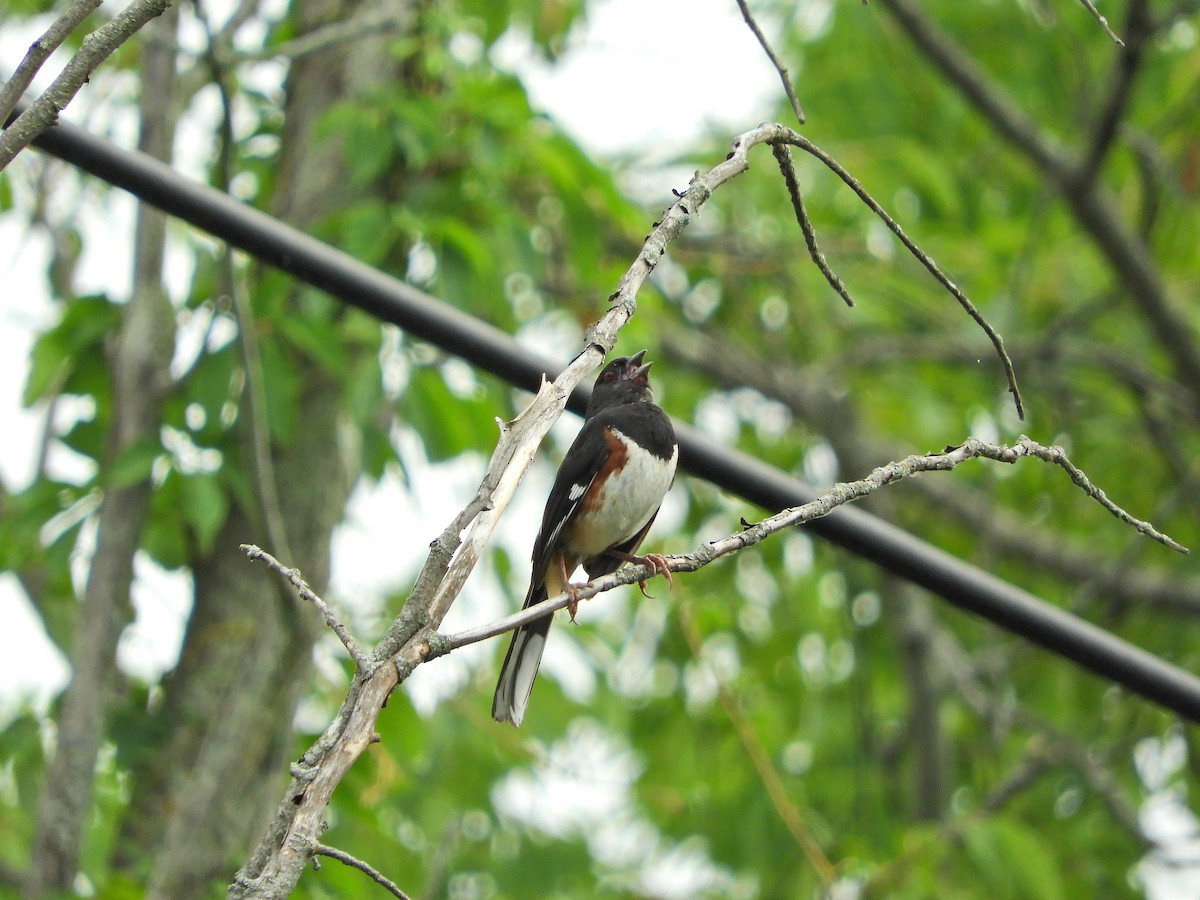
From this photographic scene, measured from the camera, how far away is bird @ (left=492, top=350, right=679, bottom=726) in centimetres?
318

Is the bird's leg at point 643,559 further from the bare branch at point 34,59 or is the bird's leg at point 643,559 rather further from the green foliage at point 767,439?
the bare branch at point 34,59

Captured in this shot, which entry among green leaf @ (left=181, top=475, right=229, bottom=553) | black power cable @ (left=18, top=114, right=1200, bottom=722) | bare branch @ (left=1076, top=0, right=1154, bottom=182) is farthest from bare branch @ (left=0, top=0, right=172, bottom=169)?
bare branch @ (left=1076, top=0, right=1154, bottom=182)

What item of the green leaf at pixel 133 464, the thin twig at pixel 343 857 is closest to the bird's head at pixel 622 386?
the green leaf at pixel 133 464

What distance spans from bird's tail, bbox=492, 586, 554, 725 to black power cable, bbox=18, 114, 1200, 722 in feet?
1.79

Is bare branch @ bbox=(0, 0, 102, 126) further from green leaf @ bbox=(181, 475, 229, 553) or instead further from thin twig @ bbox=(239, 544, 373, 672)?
green leaf @ bbox=(181, 475, 229, 553)

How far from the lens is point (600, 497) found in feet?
10.8

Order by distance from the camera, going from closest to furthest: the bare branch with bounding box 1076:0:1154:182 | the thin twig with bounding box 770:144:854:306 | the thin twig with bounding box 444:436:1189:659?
the thin twig with bounding box 444:436:1189:659
the thin twig with bounding box 770:144:854:306
the bare branch with bounding box 1076:0:1154:182

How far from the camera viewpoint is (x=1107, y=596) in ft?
21.7

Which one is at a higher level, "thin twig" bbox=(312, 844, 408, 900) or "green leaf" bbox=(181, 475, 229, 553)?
"green leaf" bbox=(181, 475, 229, 553)

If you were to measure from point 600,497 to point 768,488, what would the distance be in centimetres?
82

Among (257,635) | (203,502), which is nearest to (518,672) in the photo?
(203,502)

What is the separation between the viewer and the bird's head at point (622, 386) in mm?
3760

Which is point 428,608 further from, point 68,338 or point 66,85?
point 68,338

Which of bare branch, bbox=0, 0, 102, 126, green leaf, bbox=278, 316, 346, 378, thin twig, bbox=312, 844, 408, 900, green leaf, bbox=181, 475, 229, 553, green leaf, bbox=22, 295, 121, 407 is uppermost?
green leaf, bbox=278, 316, 346, 378
